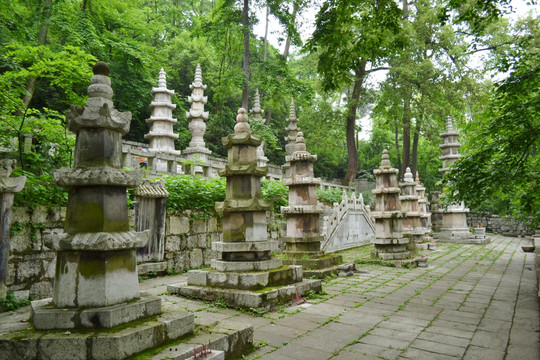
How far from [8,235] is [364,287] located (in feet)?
21.1

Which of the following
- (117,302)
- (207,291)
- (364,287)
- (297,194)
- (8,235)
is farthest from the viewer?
(297,194)

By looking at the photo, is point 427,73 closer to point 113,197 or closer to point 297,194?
point 297,194

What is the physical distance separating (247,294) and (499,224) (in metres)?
27.4

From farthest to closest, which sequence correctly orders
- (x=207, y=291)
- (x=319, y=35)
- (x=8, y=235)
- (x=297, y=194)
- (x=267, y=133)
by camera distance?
1. (x=267, y=133)
2. (x=297, y=194)
3. (x=319, y=35)
4. (x=207, y=291)
5. (x=8, y=235)

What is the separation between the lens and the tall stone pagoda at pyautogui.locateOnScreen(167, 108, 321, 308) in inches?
208

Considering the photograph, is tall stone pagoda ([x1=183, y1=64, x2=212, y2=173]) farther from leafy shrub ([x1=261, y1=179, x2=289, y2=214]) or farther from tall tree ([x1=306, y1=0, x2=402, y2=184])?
tall tree ([x1=306, y1=0, x2=402, y2=184])

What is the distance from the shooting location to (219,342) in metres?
3.16

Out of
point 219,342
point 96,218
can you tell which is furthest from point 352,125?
point 96,218

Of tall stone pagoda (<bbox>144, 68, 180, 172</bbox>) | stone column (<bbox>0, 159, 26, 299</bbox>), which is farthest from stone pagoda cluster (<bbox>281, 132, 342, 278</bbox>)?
tall stone pagoda (<bbox>144, 68, 180, 172</bbox>)

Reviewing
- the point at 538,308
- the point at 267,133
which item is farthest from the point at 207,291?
the point at 267,133

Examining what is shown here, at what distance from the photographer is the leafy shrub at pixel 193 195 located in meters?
8.51

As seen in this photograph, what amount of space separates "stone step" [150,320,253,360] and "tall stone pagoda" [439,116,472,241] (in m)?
18.0

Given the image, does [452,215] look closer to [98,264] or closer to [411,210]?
[411,210]

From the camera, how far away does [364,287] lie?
705 cm
